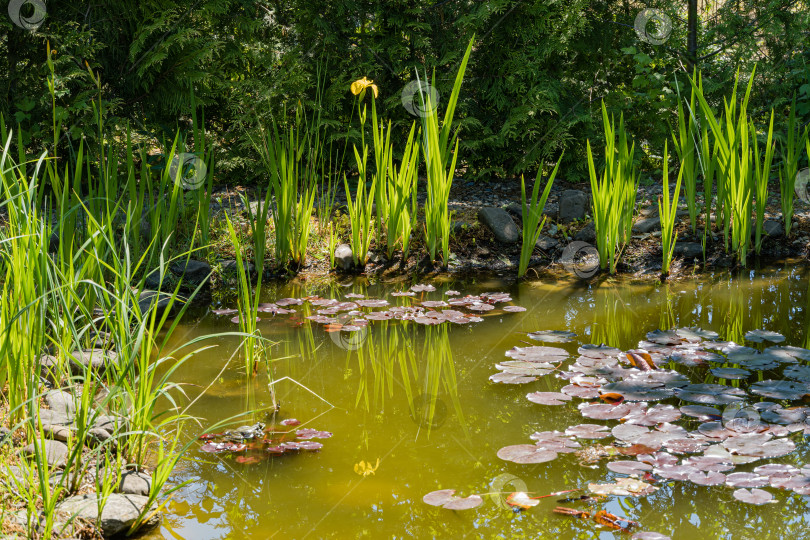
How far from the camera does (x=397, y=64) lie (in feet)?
16.0

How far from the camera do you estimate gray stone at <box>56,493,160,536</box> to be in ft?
Answer: 4.77

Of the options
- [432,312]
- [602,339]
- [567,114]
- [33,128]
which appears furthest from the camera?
[567,114]

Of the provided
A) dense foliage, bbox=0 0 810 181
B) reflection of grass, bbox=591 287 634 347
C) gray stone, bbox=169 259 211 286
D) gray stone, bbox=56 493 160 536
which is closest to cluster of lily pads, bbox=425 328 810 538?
reflection of grass, bbox=591 287 634 347

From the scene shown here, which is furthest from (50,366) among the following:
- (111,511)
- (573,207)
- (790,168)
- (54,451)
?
(790,168)

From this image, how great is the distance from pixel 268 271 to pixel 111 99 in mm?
1955

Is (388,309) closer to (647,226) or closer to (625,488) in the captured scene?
(625,488)

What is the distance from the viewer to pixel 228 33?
4.88 m

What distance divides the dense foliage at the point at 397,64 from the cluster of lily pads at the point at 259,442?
2.93m

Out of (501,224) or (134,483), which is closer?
(134,483)

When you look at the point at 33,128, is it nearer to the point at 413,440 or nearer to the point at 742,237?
the point at 413,440

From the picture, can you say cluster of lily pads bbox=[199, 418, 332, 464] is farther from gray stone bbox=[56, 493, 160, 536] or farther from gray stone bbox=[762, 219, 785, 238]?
gray stone bbox=[762, 219, 785, 238]

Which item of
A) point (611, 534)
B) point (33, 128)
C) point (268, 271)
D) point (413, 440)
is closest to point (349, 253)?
point (268, 271)

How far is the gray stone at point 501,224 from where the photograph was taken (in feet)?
12.8

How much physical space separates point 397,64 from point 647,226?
222 centimetres
